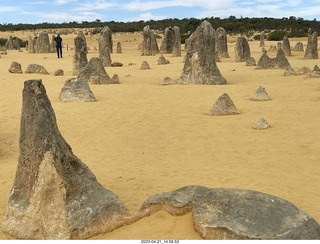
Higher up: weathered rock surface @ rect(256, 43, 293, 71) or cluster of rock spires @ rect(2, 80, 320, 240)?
weathered rock surface @ rect(256, 43, 293, 71)

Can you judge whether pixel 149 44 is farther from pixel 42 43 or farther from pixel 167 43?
pixel 42 43

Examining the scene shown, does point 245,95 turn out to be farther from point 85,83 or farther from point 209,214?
point 209,214

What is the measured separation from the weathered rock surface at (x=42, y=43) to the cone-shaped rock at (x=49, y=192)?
31.1m

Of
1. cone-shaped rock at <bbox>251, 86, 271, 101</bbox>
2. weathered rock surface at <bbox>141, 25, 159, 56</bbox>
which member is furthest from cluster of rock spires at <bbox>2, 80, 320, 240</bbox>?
weathered rock surface at <bbox>141, 25, 159, 56</bbox>

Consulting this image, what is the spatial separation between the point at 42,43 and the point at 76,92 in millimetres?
23738

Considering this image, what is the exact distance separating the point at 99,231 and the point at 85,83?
28.1ft

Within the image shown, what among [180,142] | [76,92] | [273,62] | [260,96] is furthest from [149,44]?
[180,142]

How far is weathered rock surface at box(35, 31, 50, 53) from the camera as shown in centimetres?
3400

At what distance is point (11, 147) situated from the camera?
782 centimetres

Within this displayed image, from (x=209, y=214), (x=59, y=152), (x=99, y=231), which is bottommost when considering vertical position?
(x=99, y=231)

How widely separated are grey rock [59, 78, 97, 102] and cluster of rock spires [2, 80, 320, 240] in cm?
742

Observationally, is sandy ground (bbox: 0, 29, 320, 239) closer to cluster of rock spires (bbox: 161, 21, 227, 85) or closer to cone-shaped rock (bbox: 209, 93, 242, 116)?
cone-shaped rock (bbox: 209, 93, 242, 116)

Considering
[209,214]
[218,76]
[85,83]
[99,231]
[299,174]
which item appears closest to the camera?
[209,214]

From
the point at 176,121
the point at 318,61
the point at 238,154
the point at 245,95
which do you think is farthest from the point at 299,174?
the point at 318,61
